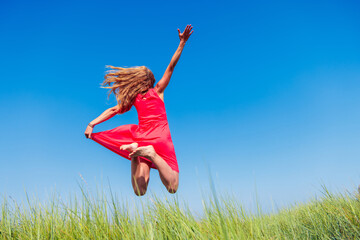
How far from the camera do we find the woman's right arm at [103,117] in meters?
4.31

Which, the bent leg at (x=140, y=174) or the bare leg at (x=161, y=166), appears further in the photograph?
the bent leg at (x=140, y=174)

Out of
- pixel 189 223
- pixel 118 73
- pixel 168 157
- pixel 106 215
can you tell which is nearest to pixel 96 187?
pixel 106 215

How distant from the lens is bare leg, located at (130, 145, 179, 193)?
144 inches

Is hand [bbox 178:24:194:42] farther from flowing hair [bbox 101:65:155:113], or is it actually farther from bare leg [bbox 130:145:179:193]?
bare leg [bbox 130:145:179:193]

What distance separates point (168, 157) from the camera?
4102mm

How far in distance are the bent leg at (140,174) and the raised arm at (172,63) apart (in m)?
1.18

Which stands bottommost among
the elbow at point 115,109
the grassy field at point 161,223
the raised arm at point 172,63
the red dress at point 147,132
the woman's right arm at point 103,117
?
the grassy field at point 161,223

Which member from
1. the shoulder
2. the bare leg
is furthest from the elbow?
the bare leg

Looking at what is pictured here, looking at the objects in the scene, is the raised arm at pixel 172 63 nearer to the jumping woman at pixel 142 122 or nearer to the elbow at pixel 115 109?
the jumping woman at pixel 142 122

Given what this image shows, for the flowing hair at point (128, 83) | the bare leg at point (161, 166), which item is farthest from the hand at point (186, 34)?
the bare leg at point (161, 166)

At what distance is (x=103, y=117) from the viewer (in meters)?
4.44

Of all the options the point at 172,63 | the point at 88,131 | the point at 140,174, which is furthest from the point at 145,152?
the point at 172,63

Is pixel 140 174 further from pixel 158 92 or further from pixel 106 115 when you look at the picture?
pixel 158 92

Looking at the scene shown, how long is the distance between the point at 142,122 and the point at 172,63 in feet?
3.42
